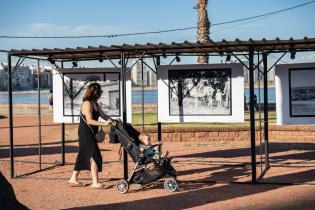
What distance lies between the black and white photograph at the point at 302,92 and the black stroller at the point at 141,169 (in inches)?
121

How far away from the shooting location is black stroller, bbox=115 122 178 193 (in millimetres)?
9336

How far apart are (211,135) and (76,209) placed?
9.43m

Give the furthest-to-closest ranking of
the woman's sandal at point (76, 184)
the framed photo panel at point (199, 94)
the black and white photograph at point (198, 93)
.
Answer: the black and white photograph at point (198, 93) < the framed photo panel at point (199, 94) < the woman's sandal at point (76, 184)

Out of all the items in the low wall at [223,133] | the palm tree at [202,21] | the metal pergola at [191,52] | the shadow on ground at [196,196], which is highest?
the palm tree at [202,21]

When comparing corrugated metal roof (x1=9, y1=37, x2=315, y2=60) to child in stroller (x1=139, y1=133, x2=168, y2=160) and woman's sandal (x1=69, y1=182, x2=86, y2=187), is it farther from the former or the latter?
woman's sandal (x1=69, y1=182, x2=86, y2=187)

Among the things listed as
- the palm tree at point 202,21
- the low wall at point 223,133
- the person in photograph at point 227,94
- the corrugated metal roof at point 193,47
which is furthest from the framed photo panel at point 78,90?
the palm tree at point 202,21

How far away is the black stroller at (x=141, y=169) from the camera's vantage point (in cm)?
934

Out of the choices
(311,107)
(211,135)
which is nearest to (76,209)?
(311,107)

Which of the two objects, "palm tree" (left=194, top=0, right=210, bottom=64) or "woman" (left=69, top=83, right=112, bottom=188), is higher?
"palm tree" (left=194, top=0, right=210, bottom=64)

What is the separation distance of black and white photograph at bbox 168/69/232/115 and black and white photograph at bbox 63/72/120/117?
127 cm

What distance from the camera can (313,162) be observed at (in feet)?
41.8

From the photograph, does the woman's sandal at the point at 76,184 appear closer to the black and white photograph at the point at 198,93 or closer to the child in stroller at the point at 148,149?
the child in stroller at the point at 148,149

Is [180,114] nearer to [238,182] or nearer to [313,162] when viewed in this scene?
[238,182]

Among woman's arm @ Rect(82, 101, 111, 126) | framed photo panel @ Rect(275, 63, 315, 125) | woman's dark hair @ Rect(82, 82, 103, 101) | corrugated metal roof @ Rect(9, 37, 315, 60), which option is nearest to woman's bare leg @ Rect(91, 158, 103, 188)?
woman's arm @ Rect(82, 101, 111, 126)
